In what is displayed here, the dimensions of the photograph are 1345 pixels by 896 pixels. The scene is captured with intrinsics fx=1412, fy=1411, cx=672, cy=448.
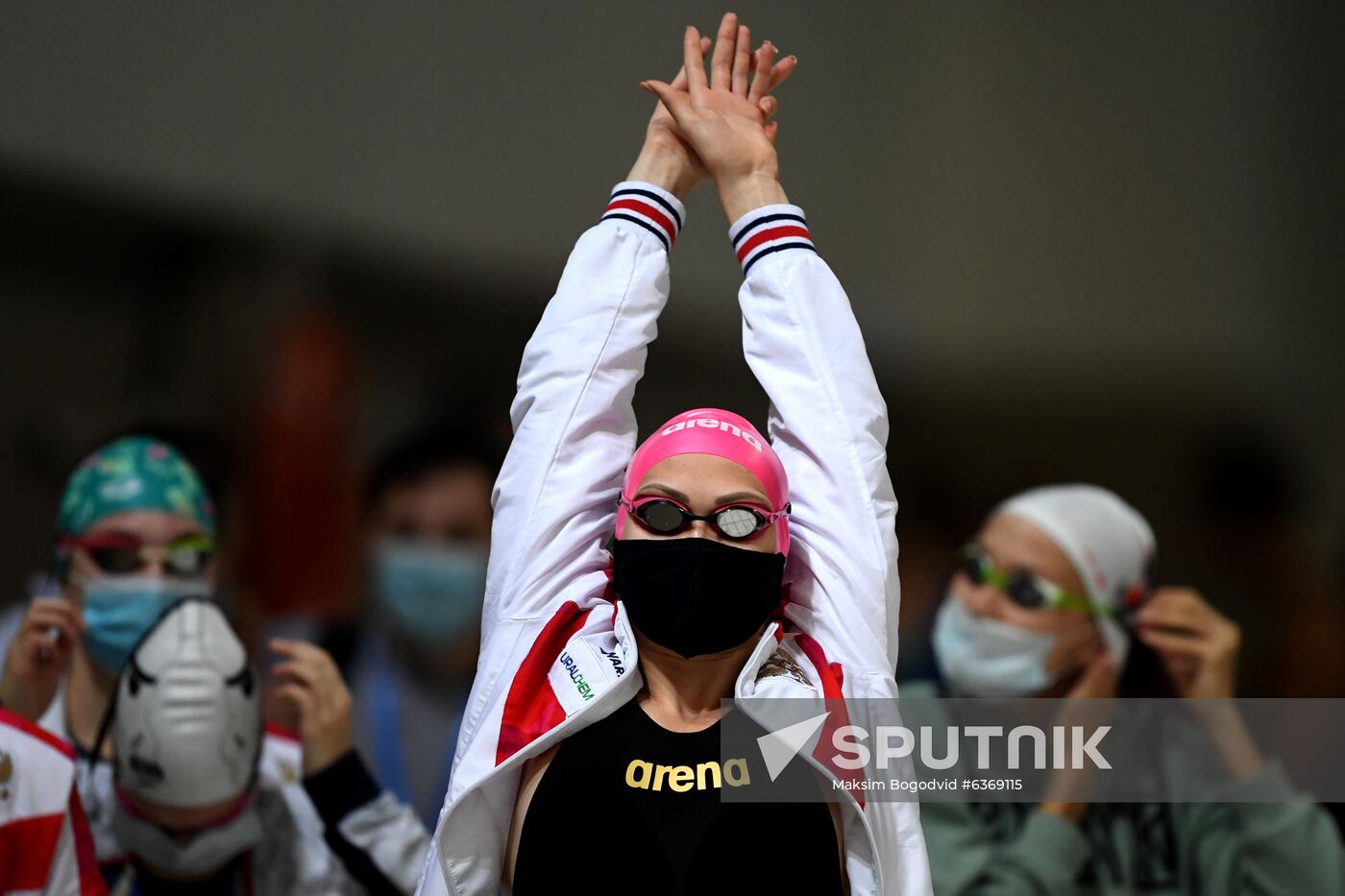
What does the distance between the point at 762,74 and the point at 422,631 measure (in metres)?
1.56

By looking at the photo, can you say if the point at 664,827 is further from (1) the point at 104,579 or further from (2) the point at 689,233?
(2) the point at 689,233

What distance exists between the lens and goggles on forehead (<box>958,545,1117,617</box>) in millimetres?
2998

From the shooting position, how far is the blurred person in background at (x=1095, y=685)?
2.80m

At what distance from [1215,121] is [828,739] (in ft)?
13.2

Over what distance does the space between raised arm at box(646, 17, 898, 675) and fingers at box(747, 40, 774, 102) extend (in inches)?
3.4

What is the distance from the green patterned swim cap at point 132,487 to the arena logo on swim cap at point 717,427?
1.20 meters

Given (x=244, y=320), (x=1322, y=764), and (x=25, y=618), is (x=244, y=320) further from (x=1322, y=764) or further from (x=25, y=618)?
(x=1322, y=764)

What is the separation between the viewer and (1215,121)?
5.14 m

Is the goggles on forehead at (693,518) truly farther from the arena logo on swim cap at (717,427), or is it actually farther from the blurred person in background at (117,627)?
the blurred person in background at (117,627)

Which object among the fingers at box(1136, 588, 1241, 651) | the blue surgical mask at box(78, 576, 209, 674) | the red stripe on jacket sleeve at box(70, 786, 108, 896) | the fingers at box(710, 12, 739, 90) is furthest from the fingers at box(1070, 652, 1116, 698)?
the red stripe on jacket sleeve at box(70, 786, 108, 896)

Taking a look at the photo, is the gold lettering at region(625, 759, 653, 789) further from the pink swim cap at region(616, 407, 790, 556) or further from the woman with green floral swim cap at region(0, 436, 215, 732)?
the woman with green floral swim cap at region(0, 436, 215, 732)

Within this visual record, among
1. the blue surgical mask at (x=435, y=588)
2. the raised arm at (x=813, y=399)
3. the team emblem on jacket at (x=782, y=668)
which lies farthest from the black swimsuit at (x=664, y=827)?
the blue surgical mask at (x=435, y=588)

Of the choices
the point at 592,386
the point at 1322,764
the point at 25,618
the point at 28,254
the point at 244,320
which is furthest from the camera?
the point at 244,320

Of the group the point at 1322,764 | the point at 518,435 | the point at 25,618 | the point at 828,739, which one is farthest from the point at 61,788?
the point at 1322,764
